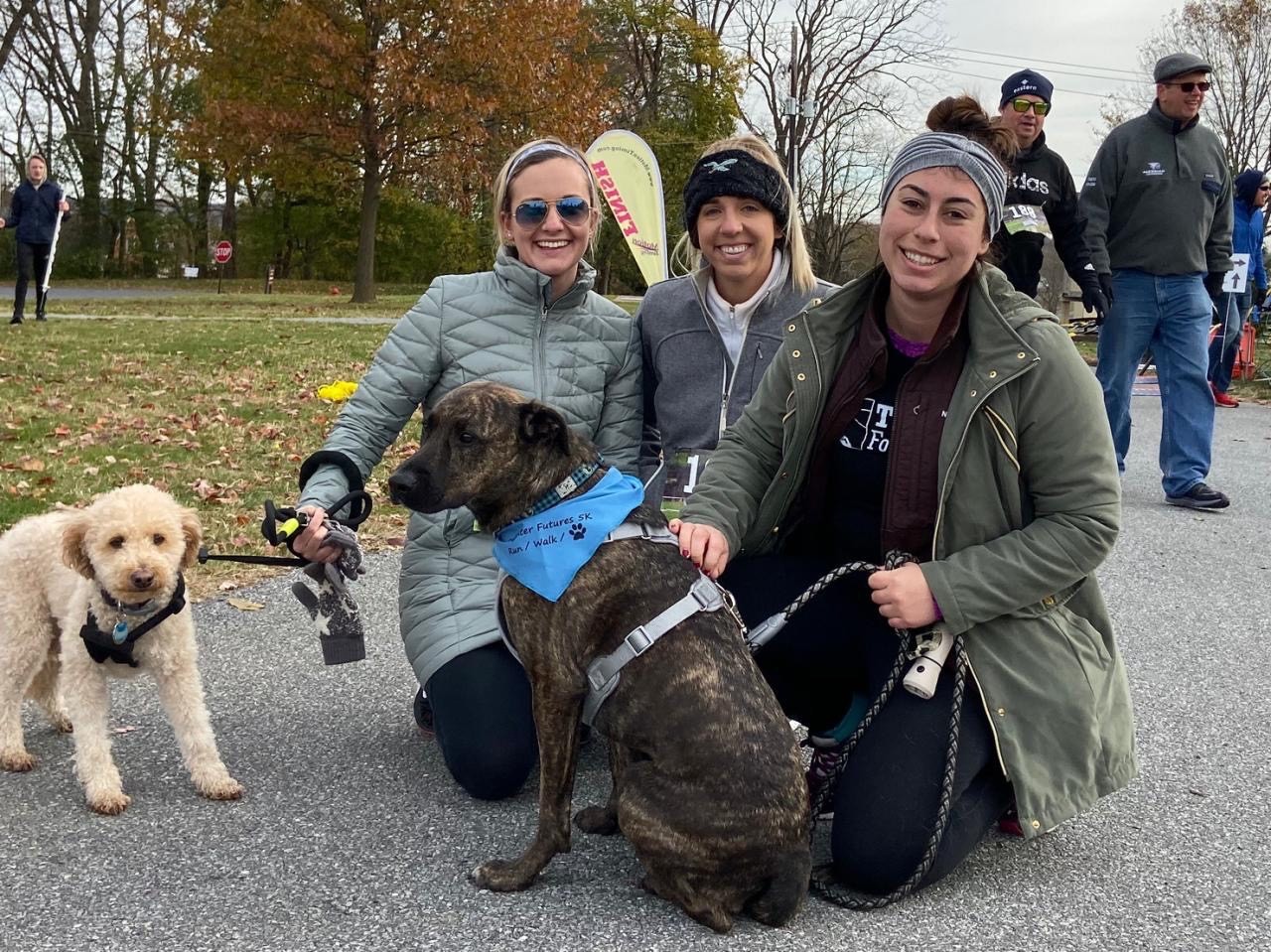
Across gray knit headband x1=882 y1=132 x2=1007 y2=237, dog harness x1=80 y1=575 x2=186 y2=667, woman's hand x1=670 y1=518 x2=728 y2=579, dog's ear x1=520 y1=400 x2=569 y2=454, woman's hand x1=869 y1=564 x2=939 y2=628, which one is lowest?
dog harness x1=80 y1=575 x2=186 y2=667

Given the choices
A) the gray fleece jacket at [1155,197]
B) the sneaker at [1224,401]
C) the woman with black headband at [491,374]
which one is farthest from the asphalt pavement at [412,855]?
the sneaker at [1224,401]

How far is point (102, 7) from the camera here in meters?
36.8

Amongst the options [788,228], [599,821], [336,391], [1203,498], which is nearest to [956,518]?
[599,821]

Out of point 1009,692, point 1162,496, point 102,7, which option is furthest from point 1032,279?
point 102,7

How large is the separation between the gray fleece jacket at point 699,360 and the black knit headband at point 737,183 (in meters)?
0.23

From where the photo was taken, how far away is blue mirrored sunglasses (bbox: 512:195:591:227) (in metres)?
3.75

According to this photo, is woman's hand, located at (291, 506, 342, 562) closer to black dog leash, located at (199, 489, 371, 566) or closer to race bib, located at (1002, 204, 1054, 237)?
black dog leash, located at (199, 489, 371, 566)

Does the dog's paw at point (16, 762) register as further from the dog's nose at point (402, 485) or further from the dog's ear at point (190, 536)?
the dog's nose at point (402, 485)

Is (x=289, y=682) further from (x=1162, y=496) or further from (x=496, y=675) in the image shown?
(x=1162, y=496)

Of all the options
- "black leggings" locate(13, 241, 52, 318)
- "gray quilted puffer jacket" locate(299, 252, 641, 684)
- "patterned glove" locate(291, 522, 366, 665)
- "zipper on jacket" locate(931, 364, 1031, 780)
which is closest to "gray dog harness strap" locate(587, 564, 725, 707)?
"zipper on jacket" locate(931, 364, 1031, 780)

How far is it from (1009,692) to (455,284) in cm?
219

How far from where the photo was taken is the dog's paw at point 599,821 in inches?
123

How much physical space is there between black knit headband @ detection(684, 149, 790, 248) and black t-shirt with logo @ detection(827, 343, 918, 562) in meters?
0.94

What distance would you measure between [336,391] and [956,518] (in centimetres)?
845
